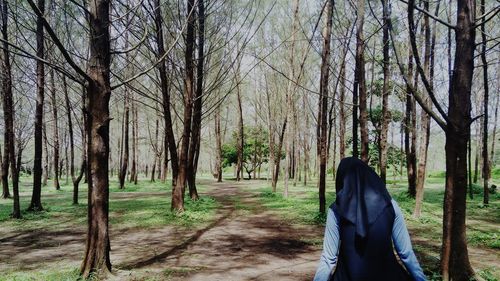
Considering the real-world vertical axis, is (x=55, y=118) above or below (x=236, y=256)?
above

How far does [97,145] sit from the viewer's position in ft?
17.0

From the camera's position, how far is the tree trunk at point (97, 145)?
518 centimetres

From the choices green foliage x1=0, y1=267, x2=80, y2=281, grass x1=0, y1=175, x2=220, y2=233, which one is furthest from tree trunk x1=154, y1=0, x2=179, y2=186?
green foliage x1=0, y1=267, x2=80, y2=281

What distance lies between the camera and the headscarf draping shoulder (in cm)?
198

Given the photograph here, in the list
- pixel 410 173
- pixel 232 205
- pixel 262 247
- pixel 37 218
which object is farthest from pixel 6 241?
pixel 410 173

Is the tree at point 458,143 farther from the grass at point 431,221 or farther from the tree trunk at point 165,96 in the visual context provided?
the tree trunk at point 165,96

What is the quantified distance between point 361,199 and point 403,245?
413mm

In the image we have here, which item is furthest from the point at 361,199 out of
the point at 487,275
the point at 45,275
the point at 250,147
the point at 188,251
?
the point at 250,147

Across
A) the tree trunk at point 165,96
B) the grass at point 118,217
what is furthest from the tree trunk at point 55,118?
the tree trunk at point 165,96

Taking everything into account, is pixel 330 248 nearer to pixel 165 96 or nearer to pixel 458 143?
pixel 458 143

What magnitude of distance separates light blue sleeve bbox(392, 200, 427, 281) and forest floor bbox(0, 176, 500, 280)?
3.95 meters

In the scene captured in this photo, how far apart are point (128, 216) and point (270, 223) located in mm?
4632

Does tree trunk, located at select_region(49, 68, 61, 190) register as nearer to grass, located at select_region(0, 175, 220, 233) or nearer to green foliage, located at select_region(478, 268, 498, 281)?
grass, located at select_region(0, 175, 220, 233)

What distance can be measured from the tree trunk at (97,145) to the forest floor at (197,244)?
41 centimetres
